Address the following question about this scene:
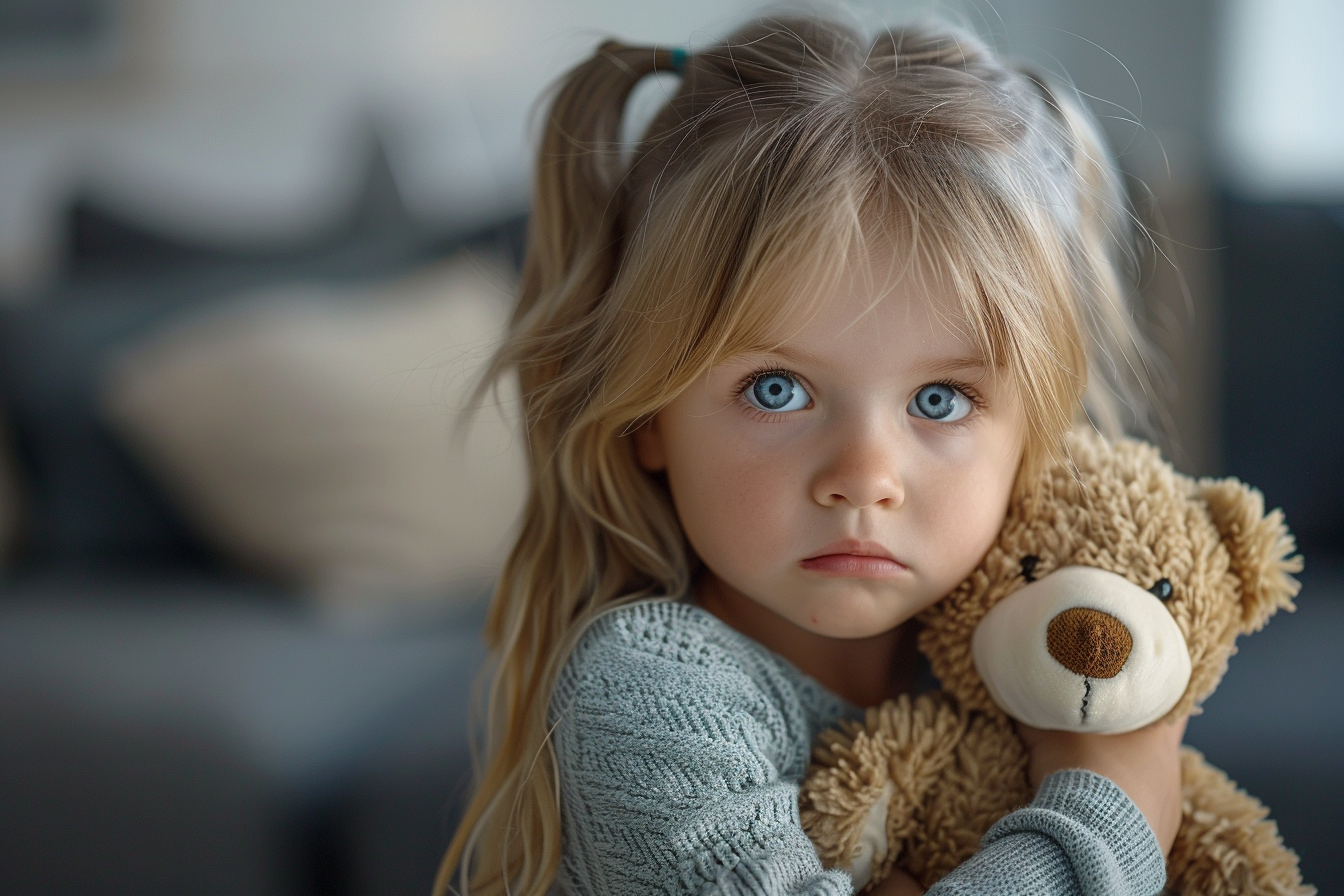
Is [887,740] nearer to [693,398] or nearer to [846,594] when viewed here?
[846,594]

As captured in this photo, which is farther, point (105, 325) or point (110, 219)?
point (110, 219)

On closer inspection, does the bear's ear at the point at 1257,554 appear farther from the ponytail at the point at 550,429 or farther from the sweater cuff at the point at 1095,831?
the ponytail at the point at 550,429

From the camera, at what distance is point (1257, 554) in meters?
0.60

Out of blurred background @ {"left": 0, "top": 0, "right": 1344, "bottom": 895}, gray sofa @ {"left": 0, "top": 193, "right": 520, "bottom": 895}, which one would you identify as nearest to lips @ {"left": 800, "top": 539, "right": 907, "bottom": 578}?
blurred background @ {"left": 0, "top": 0, "right": 1344, "bottom": 895}

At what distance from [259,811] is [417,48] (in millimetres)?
1672

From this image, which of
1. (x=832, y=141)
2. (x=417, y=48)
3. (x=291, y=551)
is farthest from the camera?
(x=417, y=48)

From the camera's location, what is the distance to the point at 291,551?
1.51m

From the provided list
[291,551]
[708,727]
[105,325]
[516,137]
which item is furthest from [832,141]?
→ [516,137]

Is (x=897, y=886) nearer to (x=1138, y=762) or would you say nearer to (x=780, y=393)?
(x=1138, y=762)

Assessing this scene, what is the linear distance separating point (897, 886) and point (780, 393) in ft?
0.84

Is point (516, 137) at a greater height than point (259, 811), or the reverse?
point (516, 137)

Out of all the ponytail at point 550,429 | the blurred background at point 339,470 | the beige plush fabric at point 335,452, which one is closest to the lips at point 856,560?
the ponytail at point 550,429

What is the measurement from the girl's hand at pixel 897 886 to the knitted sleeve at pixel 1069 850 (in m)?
0.05

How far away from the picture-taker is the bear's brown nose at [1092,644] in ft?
1.79
